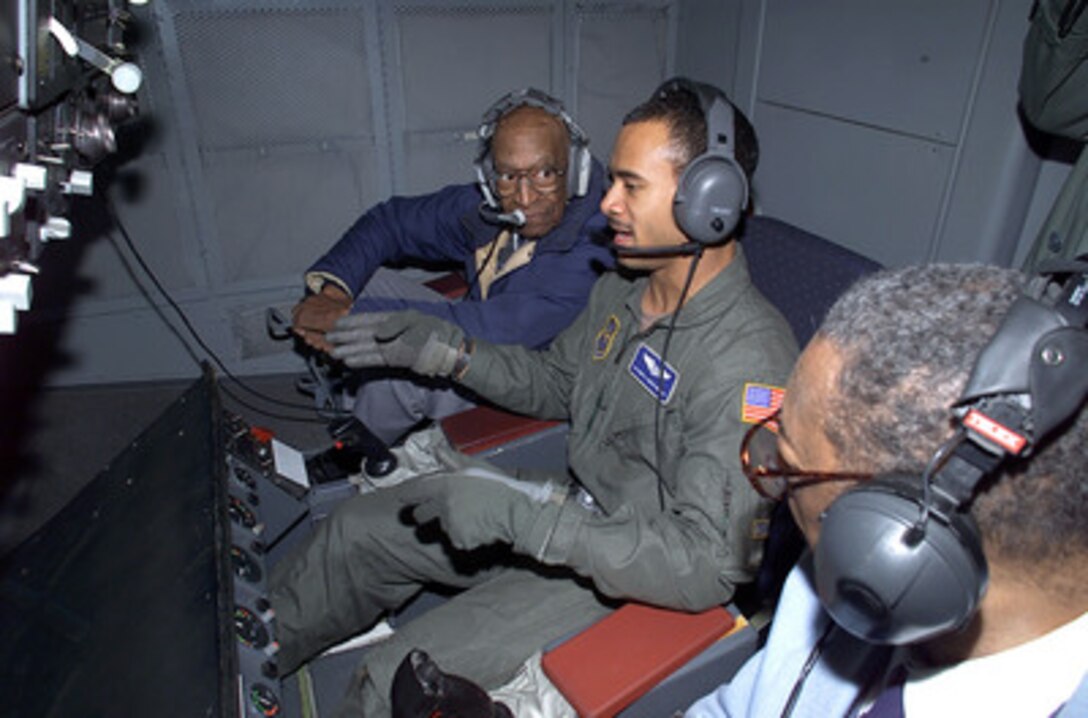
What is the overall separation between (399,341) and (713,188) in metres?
0.87

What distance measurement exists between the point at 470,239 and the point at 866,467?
5.82 ft

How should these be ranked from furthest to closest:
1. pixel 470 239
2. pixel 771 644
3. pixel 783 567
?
pixel 470 239, pixel 783 567, pixel 771 644

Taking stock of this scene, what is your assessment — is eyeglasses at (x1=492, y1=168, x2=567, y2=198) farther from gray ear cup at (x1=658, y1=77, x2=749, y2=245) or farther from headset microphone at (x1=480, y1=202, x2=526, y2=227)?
gray ear cup at (x1=658, y1=77, x2=749, y2=245)

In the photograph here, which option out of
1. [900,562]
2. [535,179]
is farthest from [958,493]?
[535,179]

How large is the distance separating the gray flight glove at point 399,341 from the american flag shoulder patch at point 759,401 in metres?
0.76

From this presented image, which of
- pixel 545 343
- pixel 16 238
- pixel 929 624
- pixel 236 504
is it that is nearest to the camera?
pixel 929 624

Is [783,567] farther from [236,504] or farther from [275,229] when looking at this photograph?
[275,229]

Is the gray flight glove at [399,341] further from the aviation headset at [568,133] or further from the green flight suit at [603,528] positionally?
the aviation headset at [568,133]

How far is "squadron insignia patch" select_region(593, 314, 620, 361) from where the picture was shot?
1511 mm

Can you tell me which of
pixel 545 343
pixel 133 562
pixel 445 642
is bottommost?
pixel 445 642

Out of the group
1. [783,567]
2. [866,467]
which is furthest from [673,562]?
[866,467]

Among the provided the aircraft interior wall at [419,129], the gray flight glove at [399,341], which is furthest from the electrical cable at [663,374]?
the aircraft interior wall at [419,129]

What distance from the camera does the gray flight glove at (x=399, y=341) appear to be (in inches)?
66.6

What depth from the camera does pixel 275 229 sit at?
2.68 meters
